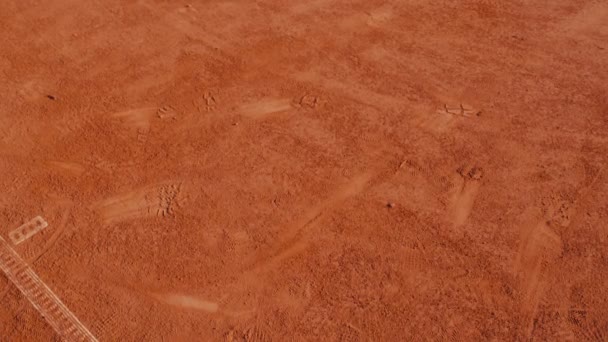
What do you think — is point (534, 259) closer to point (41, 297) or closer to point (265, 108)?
point (265, 108)

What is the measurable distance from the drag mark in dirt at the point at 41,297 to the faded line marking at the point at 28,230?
10cm

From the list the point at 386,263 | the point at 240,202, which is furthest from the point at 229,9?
the point at 386,263

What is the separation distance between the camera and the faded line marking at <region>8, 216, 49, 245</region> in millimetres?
5711

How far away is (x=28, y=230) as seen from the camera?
228 inches

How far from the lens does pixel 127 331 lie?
5.05 metres

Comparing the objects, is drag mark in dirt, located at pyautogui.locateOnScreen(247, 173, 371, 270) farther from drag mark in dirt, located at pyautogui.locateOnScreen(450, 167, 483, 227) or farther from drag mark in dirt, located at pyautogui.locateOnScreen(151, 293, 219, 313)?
drag mark in dirt, located at pyautogui.locateOnScreen(450, 167, 483, 227)

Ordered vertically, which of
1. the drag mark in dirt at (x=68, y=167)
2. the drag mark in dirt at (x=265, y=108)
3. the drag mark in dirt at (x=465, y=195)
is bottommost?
the drag mark in dirt at (x=68, y=167)

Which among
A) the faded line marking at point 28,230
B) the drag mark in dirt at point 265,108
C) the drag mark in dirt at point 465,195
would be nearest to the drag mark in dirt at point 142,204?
the faded line marking at point 28,230

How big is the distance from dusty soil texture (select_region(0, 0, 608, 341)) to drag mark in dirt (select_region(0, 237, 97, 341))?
4 centimetres

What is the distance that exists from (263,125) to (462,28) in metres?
3.57

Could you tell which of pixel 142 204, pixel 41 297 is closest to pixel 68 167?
pixel 142 204

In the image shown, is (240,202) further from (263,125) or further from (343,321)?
(343,321)

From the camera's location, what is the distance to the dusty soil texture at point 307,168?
206 inches

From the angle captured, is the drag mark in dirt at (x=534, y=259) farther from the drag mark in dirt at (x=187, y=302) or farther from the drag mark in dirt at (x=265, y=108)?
the drag mark in dirt at (x=265, y=108)
